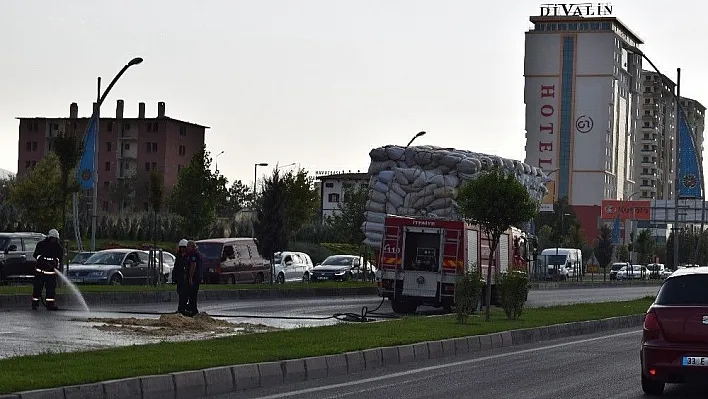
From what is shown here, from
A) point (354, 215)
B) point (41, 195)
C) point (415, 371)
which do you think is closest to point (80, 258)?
point (354, 215)

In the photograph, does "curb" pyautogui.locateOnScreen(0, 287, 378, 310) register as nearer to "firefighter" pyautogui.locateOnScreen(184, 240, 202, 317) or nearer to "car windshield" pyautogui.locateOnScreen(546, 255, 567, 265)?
"firefighter" pyautogui.locateOnScreen(184, 240, 202, 317)

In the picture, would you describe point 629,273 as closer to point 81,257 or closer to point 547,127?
point 81,257

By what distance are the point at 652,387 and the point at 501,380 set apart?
2056mm

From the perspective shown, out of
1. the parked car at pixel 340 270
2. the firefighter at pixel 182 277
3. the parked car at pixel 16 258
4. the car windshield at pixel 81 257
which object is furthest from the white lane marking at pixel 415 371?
the parked car at pixel 340 270

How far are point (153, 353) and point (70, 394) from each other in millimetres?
3911

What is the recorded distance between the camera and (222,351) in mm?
17062

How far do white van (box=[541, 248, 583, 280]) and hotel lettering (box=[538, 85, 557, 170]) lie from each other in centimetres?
7673

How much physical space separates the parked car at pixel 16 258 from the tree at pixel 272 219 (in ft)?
35.0

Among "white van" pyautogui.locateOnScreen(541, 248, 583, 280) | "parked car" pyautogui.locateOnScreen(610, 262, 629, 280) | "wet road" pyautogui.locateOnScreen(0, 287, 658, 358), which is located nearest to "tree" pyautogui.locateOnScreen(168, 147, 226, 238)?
"wet road" pyautogui.locateOnScreen(0, 287, 658, 358)

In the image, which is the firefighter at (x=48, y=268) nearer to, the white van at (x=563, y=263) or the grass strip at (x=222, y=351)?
the grass strip at (x=222, y=351)

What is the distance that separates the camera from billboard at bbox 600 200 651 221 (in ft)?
374

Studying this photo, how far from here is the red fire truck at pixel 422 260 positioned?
33281 millimetres

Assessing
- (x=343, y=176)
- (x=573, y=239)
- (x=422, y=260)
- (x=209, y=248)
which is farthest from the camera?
(x=343, y=176)

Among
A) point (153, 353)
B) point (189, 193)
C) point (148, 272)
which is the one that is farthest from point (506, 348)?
point (189, 193)
